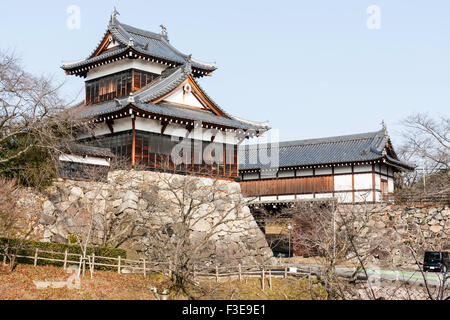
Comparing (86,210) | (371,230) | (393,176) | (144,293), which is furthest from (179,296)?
(393,176)

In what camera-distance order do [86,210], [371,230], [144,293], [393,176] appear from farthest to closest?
[393,176], [371,230], [86,210], [144,293]

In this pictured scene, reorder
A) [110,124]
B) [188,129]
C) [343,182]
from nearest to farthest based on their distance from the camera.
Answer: [110,124]
[188,129]
[343,182]

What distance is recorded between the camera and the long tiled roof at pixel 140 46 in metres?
29.5

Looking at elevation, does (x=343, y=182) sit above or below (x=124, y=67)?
below

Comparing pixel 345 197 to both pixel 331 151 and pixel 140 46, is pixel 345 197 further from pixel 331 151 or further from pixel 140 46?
pixel 140 46

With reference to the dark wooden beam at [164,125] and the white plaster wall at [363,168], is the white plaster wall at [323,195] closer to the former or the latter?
the white plaster wall at [363,168]

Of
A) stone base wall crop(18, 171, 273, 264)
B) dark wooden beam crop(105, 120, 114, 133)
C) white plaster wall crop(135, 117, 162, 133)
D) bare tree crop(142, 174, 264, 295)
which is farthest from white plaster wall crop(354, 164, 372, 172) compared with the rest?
dark wooden beam crop(105, 120, 114, 133)

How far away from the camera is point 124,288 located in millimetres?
17984

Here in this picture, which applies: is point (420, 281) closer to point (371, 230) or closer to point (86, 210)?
point (371, 230)

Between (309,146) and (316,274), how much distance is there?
1303 cm

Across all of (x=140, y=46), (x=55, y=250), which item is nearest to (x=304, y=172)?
(x=140, y=46)

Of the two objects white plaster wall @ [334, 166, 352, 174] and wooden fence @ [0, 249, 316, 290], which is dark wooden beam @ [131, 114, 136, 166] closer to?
wooden fence @ [0, 249, 316, 290]

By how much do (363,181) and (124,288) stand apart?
17.9 metres

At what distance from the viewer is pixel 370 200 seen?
30.2m
